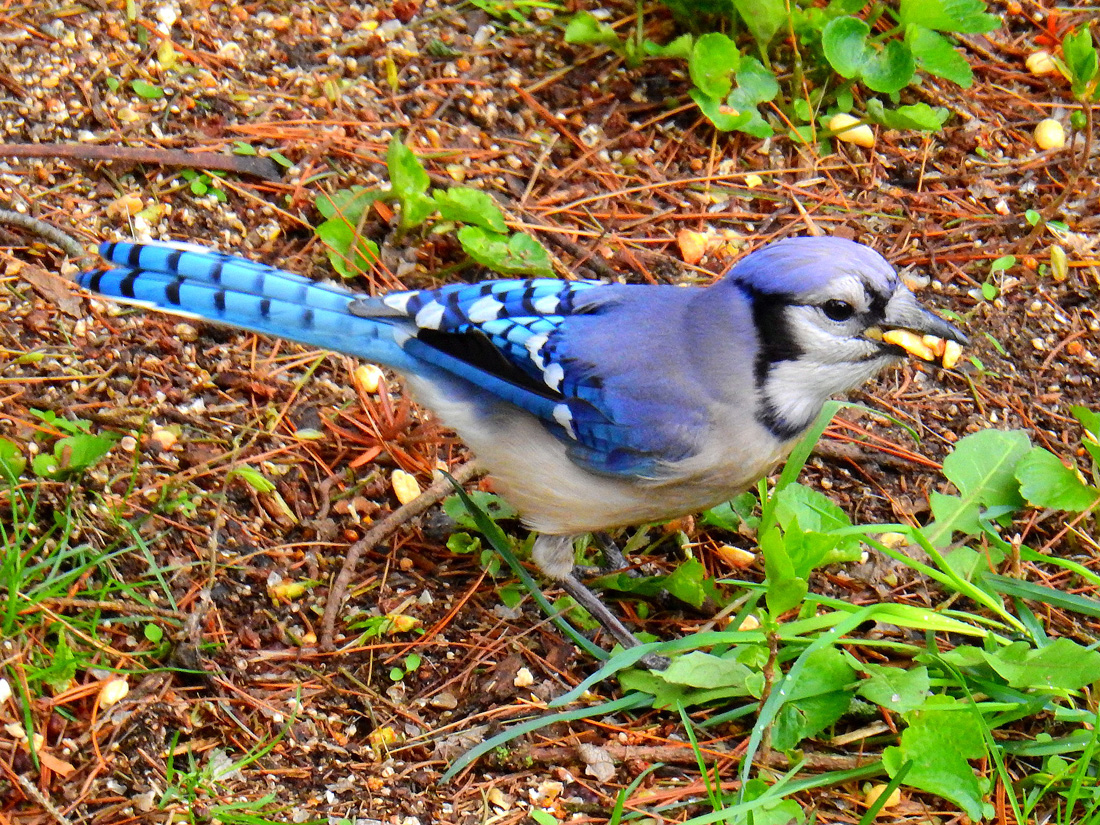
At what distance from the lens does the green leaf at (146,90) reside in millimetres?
3615

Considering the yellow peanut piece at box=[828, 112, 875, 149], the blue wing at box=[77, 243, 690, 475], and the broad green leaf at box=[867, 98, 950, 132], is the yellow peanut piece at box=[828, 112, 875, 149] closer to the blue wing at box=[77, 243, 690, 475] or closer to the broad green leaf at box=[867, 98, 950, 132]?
the broad green leaf at box=[867, 98, 950, 132]

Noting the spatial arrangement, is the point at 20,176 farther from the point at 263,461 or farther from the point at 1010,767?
the point at 1010,767

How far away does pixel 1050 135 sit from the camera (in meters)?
3.87

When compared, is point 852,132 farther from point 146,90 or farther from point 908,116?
Result: point 146,90

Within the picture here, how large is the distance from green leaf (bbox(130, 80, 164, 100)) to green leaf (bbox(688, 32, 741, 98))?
160 cm

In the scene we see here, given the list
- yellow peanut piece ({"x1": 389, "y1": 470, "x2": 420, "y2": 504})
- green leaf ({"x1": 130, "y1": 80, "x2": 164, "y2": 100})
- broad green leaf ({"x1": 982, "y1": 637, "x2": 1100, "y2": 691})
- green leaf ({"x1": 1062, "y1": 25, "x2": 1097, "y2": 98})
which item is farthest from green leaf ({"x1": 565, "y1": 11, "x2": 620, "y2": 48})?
broad green leaf ({"x1": 982, "y1": 637, "x2": 1100, "y2": 691})

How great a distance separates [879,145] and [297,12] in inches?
75.6

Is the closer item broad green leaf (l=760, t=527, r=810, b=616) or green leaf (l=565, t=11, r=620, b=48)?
broad green leaf (l=760, t=527, r=810, b=616)

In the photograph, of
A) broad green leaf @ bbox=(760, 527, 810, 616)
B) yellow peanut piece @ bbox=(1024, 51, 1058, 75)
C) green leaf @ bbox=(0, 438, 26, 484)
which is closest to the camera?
broad green leaf @ bbox=(760, 527, 810, 616)

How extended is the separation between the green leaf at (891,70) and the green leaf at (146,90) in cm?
212

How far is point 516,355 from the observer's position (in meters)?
2.70

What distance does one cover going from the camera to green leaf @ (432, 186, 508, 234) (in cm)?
331

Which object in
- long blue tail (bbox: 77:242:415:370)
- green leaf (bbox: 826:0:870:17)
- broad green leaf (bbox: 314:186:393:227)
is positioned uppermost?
green leaf (bbox: 826:0:870:17)

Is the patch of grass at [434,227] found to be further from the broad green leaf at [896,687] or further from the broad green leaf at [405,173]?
the broad green leaf at [896,687]
